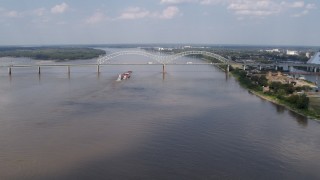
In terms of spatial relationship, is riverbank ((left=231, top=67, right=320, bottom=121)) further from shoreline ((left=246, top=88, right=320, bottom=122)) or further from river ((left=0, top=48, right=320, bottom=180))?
river ((left=0, top=48, right=320, bottom=180))

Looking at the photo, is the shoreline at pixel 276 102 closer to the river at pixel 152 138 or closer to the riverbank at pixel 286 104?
the riverbank at pixel 286 104

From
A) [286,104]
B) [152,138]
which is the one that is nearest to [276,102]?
[286,104]

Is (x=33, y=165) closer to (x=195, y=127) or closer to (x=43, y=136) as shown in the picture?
(x=43, y=136)

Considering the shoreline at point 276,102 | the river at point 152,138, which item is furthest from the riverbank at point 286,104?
the river at point 152,138

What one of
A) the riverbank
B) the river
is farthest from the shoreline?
the river

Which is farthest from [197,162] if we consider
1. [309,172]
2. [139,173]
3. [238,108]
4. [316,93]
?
[316,93]

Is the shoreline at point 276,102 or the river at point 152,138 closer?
the river at point 152,138

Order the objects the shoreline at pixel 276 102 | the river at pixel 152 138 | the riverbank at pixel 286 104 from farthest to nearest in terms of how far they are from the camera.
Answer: the riverbank at pixel 286 104 → the shoreline at pixel 276 102 → the river at pixel 152 138

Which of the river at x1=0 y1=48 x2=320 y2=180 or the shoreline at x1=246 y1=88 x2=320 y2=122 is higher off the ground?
the shoreline at x1=246 y1=88 x2=320 y2=122
